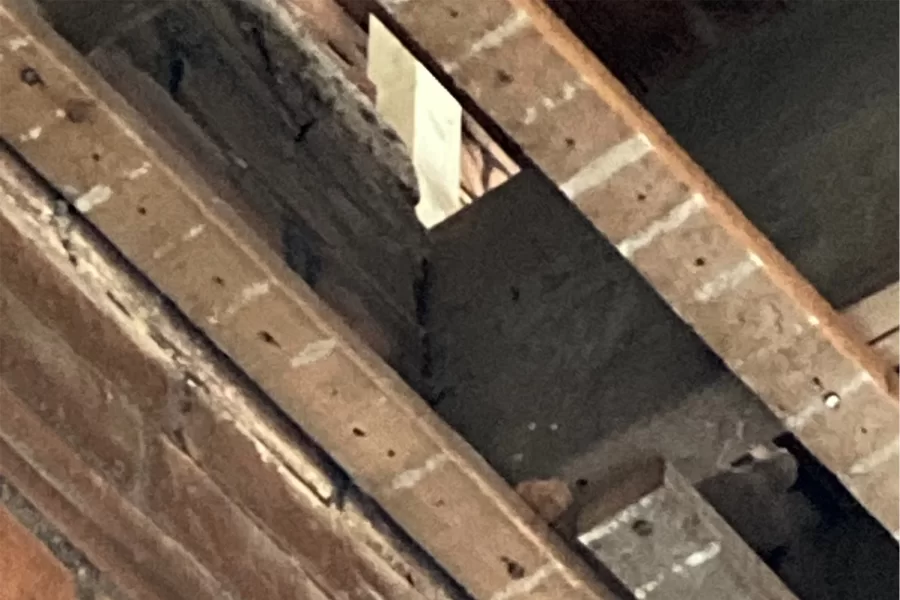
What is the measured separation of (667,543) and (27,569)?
26.1 inches

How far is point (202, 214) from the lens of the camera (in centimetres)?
143

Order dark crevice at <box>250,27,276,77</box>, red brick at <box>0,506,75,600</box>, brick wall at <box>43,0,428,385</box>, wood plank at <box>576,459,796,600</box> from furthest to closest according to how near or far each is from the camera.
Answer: dark crevice at <box>250,27,276,77</box>, brick wall at <box>43,0,428,385</box>, wood plank at <box>576,459,796,600</box>, red brick at <box>0,506,75,600</box>

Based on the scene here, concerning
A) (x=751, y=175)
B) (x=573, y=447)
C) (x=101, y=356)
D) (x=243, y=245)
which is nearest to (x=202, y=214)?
(x=243, y=245)

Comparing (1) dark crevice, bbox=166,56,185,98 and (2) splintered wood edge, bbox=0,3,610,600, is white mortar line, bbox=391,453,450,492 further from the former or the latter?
(1) dark crevice, bbox=166,56,185,98

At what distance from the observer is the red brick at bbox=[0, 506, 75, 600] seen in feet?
4.24

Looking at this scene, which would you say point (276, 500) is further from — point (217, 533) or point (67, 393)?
point (67, 393)

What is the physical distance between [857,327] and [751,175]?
0.22 metres

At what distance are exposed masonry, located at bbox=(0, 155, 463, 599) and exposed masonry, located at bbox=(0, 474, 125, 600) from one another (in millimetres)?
166

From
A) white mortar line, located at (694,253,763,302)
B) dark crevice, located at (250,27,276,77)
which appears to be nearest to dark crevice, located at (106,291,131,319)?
dark crevice, located at (250,27,276,77)

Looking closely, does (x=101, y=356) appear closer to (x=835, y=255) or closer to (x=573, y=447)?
(x=573, y=447)

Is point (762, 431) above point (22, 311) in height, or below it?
below

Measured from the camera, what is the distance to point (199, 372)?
148 cm

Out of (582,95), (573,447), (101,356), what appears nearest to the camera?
(582,95)

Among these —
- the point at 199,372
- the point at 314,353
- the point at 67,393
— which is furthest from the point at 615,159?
the point at 67,393
